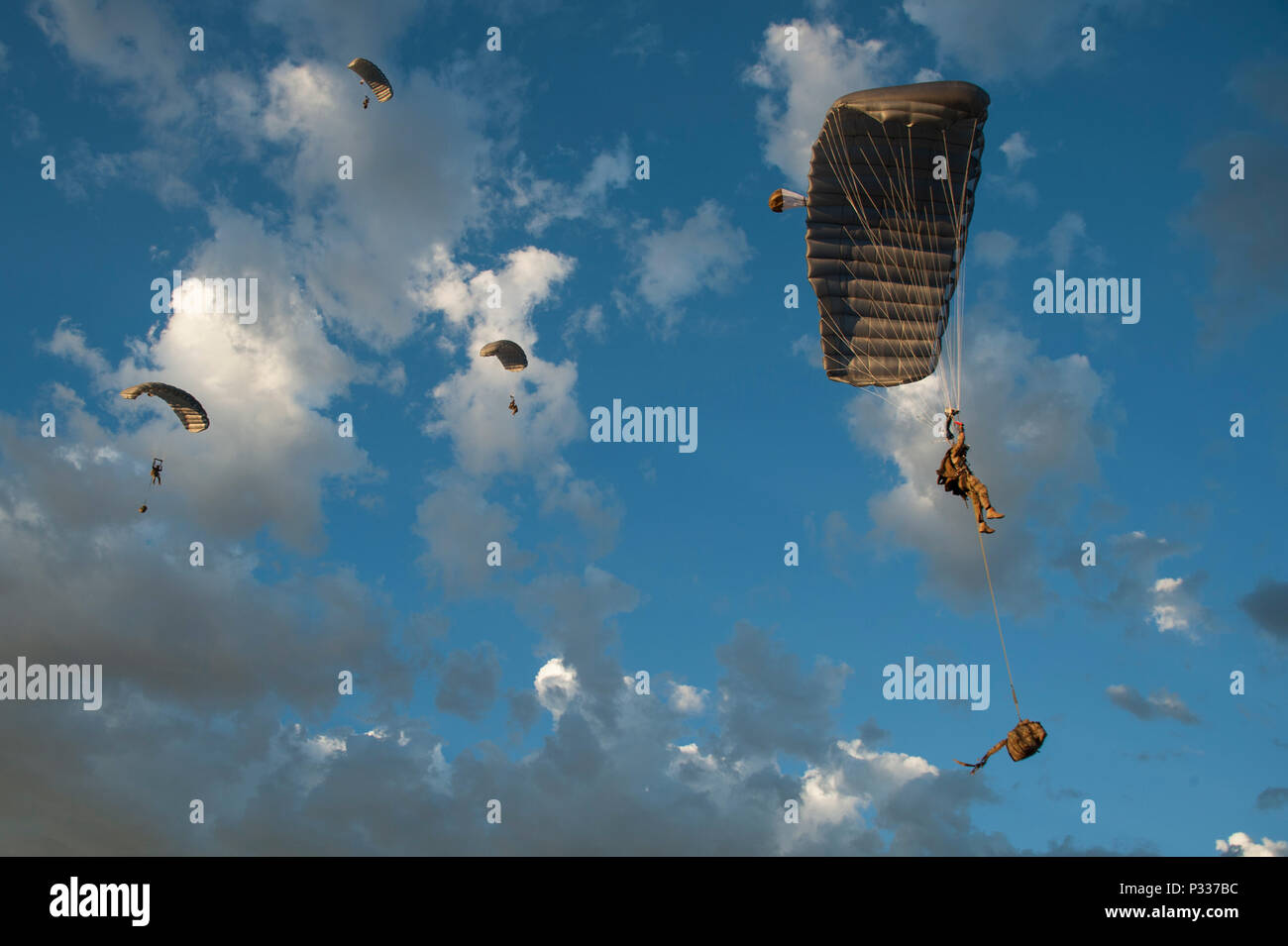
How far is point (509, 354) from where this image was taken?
181ft

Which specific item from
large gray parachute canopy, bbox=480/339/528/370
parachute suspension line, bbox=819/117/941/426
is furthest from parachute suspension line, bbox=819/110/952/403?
large gray parachute canopy, bbox=480/339/528/370

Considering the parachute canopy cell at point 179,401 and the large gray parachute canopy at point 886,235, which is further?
the parachute canopy cell at point 179,401

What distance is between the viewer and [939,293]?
106ft

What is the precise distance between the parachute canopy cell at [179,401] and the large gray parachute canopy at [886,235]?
34246 millimetres

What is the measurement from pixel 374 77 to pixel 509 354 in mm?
19921

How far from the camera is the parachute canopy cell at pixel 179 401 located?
4722 centimetres

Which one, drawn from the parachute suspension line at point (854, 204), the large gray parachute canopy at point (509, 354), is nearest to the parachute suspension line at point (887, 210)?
the parachute suspension line at point (854, 204)

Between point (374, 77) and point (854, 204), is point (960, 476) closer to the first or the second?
point (854, 204)

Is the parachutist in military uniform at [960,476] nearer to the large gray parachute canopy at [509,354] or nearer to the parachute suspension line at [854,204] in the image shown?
the parachute suspension line at [854,204]
